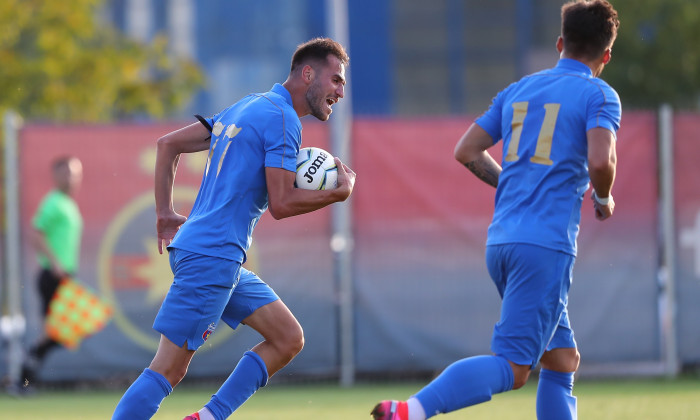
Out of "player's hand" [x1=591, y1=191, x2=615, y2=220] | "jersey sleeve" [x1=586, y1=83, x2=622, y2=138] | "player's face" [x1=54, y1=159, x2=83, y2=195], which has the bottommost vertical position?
"player's face" [x1=54, y1=159, x2=83, y2=195]

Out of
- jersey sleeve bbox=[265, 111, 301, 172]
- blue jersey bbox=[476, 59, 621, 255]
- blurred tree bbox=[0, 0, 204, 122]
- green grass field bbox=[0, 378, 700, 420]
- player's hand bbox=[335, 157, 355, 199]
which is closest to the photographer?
blue jersey bbox=[476, 59, 621, 255]

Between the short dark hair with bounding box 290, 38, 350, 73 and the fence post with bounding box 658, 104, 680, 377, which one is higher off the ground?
the short dark hair with bounding box 290, 38, 350, 73

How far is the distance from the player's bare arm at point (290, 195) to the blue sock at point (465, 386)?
1074 mm

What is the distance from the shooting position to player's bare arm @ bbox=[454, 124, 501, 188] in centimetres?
568

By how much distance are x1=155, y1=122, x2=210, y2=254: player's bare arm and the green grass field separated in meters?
2.91

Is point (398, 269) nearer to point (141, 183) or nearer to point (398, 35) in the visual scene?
point (141, 183)

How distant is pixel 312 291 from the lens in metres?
11.1

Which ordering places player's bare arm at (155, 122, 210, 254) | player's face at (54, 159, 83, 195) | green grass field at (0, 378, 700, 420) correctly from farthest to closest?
player's face at (54, 159, 83, 195)
green grass field at (0, 378, 700, 420)
player's bare arm at (155, 122, 210, 254)

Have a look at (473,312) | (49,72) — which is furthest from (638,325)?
(49,72)

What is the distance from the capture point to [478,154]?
572 cm

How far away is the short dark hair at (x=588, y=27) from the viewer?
5375 millimetres

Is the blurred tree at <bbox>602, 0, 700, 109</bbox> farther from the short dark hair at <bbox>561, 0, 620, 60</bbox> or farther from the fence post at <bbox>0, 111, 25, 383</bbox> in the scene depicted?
the short dark hair at <bbox>561, 0, 620, 60</bbox>

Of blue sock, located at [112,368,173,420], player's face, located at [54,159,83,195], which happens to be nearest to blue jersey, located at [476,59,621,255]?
blue sock, located at [112,368,173,420]

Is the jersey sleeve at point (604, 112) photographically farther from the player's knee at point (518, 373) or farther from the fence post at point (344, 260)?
the fence post at point (344, 260)
